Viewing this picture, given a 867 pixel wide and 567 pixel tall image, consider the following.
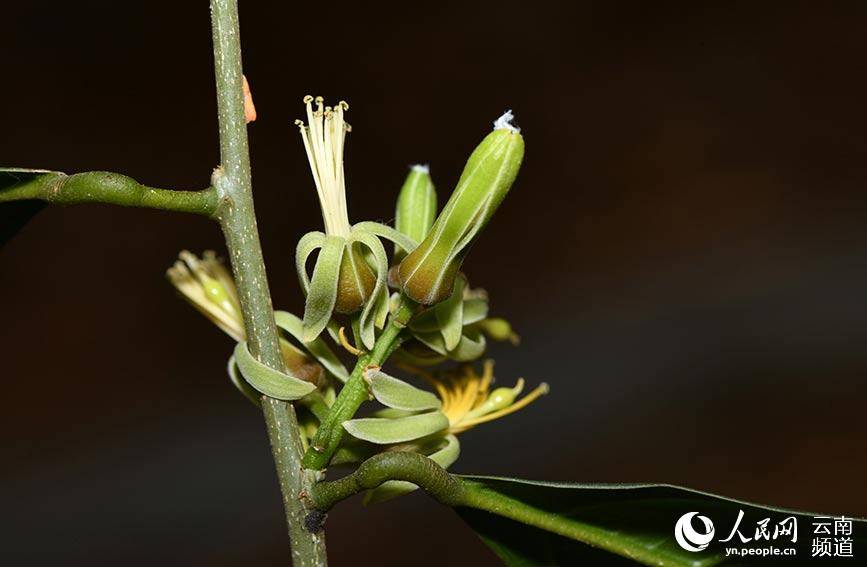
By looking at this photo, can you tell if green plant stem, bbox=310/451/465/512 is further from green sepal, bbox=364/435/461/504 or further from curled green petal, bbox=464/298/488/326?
curled green petal, bbox=464/298/488/326

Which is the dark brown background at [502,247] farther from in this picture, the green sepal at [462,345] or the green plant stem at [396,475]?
the green plant stem at [396,475]

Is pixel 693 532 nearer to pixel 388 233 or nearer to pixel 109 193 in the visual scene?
pixel 388 233

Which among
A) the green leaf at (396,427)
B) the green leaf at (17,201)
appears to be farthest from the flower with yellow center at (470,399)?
the green leaf at (17,201)

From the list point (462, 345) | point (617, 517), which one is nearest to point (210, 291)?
point (462, 345)

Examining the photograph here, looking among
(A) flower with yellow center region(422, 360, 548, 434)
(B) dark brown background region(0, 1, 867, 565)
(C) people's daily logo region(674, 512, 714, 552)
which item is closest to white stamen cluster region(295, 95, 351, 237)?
(A) flower with yellow center region(422, 360, 548, 434)

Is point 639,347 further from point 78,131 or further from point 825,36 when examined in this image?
point 78,131

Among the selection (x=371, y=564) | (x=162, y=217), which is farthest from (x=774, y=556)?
(x=162, y=217)
